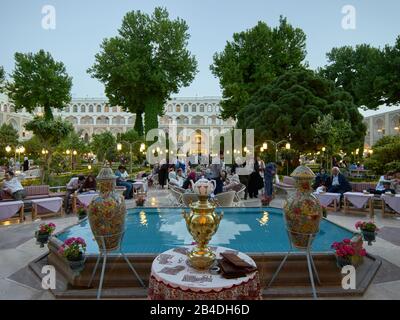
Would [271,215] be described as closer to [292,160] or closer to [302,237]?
[302,237]

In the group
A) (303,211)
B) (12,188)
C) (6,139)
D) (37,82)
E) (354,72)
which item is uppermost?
(354,72)

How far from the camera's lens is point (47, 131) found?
13.7 metres

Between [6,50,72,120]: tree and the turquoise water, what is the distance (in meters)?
28.0

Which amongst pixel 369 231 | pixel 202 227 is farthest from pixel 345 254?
pixel 202 227

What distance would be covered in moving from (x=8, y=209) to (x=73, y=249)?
4901mm

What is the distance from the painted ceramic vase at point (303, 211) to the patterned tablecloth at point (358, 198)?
6.03 m

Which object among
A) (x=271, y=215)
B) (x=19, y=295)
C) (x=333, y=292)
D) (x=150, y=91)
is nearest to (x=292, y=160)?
(x=271, y=215)

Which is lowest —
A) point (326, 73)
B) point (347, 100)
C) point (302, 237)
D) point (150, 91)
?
point (302, 237)

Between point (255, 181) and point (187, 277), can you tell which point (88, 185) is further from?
point (187, 277)

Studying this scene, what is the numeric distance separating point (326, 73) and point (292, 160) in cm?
1830

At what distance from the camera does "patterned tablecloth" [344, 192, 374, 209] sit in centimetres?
868

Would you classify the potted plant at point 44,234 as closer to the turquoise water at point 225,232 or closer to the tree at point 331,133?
the turquoise water at point 225,232

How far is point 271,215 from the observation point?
8156mm

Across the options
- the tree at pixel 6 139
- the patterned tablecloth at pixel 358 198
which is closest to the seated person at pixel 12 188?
the patterned tablecloth at pixel 358 198
